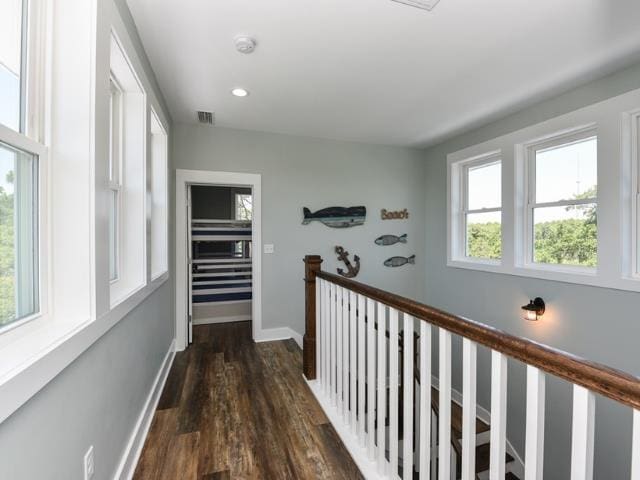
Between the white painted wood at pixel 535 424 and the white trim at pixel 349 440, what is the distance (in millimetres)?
982

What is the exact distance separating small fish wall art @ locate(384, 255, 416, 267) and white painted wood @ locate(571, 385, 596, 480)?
3.56 m

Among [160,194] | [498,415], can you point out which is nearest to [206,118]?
[160,194]

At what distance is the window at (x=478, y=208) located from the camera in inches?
140

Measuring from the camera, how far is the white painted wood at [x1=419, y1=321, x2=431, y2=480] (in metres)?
1.25

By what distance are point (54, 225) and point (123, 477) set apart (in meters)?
1.28

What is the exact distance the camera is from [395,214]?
4.34m

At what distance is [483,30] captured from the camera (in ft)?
6.23

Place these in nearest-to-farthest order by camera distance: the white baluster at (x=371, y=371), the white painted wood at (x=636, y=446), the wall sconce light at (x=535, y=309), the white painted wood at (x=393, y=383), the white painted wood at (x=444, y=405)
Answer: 1. the white painted wood at (x=636, y=446)
2. the white painted wood at (x=444, y=405)
3. the white painted wood at (x=393, y=383)
4. the white baluster at (x=371, y=371)
5. the wall sconce light at (x=535, y=309)

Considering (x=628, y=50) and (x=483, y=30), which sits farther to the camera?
(x=628, y=50)

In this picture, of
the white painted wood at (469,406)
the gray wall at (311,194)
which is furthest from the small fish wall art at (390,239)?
the white painted wood at (469,406)

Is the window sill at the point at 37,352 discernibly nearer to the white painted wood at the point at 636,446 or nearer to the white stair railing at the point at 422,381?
the white stair railing at the point at 422,381

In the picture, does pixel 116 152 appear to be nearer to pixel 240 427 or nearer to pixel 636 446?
pixel 240 427

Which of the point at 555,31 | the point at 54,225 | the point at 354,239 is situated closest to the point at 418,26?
the point at 555,31

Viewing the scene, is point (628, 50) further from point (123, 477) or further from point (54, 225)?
point (123, 477)
